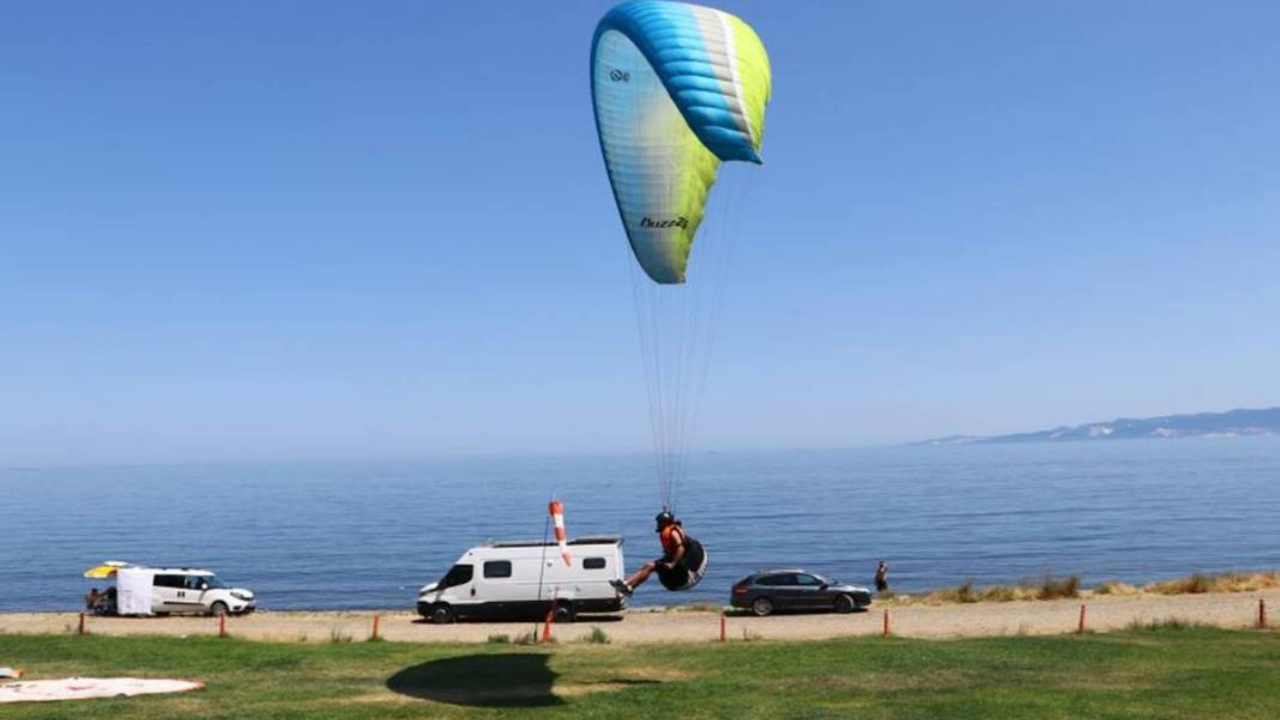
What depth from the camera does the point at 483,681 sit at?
17.5 m

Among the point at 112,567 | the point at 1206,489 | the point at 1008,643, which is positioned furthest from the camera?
the point at 1206,489

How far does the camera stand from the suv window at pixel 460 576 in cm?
3344

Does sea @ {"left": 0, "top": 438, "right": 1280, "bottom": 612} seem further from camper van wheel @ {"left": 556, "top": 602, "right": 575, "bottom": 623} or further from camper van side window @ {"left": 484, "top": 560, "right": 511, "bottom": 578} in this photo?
camper van wheel @ {"left": 556, "top": 602, "right": 575, "bottom": 623}

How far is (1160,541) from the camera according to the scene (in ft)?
252

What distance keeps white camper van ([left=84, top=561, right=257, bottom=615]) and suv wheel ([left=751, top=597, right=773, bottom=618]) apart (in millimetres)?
19448

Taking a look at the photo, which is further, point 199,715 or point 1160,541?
point 1160,541

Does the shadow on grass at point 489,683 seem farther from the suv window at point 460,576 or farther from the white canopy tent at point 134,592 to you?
the white canopy tent at point 134,592

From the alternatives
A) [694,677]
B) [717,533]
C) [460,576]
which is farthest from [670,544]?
[717,533]

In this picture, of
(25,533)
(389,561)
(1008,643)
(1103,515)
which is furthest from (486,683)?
(25,533)

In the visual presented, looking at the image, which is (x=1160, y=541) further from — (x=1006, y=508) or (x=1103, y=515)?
(x=1006, y=508)

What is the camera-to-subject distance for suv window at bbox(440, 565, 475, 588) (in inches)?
1316

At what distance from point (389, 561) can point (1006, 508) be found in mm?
68308

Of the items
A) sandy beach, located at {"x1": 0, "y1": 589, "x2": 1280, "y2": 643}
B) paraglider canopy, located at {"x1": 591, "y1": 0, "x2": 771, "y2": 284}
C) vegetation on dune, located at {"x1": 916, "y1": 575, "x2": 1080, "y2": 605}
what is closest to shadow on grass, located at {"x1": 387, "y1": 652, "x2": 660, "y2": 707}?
sandy beach, located at {"x1": 0, "y1": 589, "x2": 1280, "y2": 643}

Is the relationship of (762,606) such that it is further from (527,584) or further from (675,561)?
(675,561)
